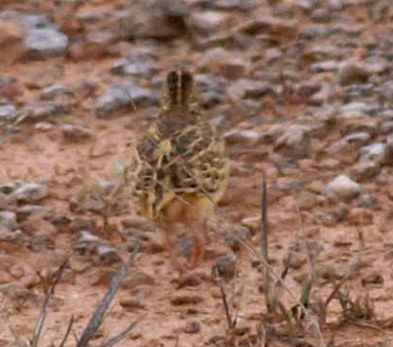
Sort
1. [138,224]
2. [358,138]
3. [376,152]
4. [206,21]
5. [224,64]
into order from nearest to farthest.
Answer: [138,224]
[376,152]
[358,138]
[224,64]
[206,21]

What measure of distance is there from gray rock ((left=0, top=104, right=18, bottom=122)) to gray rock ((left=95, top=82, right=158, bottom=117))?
49 centimetres

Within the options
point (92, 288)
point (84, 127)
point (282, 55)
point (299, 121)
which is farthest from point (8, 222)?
point (282, 55)

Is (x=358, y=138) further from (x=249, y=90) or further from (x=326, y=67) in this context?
(x=326, y=67)

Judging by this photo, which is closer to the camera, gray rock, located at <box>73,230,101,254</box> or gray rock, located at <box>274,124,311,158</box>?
gray rock, located at <box>73,230,101,254</box>

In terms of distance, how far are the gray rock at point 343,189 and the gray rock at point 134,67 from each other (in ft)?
6.71

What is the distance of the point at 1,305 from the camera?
22.8 ft

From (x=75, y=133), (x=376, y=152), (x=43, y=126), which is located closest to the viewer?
(x=376, y=152)

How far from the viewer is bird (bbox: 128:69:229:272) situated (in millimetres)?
7359

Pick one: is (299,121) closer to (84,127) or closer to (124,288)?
(84,127)

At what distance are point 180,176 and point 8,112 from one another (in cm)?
239

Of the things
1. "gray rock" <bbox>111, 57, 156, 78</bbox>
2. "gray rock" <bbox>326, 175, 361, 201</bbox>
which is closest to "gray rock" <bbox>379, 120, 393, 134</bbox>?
"gray rock" <bbox>326, 175, 361, 201</bbox>

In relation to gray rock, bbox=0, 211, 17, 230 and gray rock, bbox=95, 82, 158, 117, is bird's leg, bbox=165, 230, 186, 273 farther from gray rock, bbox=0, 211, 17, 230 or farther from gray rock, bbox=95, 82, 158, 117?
gray rock, bbox=95, 82, 158, 117

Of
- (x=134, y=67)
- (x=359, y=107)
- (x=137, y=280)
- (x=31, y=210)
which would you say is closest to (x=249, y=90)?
(x=359, y=107)

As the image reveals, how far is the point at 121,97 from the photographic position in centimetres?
960
